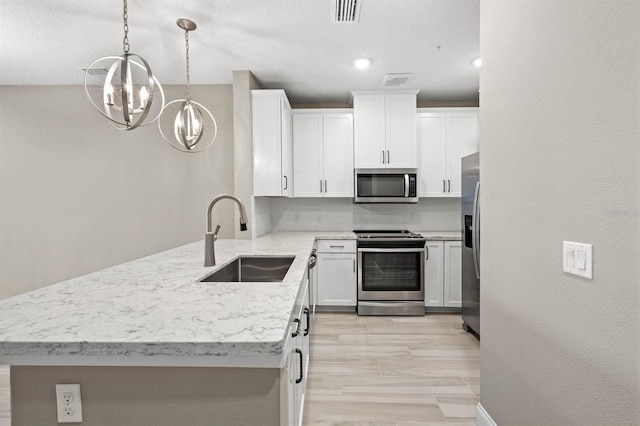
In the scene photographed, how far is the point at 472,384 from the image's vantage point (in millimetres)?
2334

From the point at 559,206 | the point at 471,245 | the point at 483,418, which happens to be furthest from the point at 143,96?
the point at 471,245

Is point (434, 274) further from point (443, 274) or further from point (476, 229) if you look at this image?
point (476, 229)

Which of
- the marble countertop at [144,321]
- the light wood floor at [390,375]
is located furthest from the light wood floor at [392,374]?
the marble countertop at [144,321]

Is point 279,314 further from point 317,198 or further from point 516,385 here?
point 317,198

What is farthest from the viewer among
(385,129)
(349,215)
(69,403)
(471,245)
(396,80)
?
(349,215)

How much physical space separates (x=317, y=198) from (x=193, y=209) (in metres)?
1.51

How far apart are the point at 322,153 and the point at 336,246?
3.78 feet

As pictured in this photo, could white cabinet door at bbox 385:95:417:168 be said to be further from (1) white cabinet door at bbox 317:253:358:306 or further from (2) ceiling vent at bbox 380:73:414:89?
(1) white cabinet door at bbox 317:253:358:306

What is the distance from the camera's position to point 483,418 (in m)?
1.81

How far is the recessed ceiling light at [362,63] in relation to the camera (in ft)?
10.3

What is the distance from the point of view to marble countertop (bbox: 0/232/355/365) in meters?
0.90

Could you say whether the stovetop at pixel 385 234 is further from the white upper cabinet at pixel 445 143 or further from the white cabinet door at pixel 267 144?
the white cabinet door at pixel 267 144

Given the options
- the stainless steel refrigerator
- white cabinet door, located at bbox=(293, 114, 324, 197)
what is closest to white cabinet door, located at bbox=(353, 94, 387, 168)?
white cabinet door, located at bbox=(293, 114, 324, 197)

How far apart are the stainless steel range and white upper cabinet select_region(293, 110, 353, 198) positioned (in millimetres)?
780
